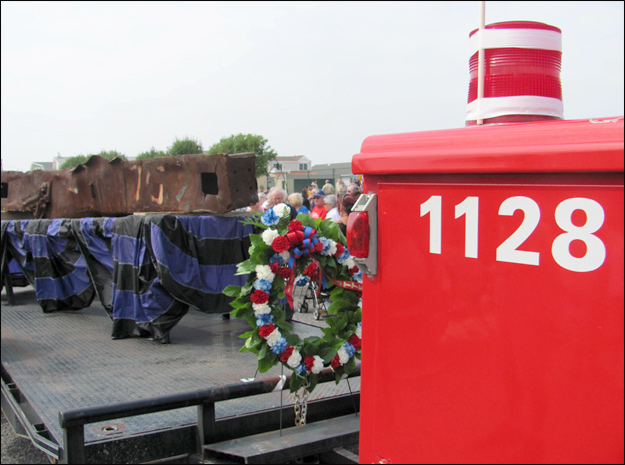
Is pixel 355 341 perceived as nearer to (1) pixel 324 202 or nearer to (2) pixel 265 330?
(2) pixel 265 330

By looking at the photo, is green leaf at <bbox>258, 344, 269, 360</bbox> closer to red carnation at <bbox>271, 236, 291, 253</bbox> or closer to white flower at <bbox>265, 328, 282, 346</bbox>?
white flower at <bbox>265, 328, 282, 346</bbox>

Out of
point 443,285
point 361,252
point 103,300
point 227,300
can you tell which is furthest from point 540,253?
point 103,300

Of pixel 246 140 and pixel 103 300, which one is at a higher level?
pixel 246 140

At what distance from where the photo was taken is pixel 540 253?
1.37 metres

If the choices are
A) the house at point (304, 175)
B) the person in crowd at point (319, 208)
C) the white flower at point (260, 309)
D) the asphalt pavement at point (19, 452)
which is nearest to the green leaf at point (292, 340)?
the white flower at point (260, 309)

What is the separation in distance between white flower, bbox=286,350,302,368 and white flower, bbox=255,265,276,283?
0.50m

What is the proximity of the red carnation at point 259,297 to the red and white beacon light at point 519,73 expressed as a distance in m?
2.35

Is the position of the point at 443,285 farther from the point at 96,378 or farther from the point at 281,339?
the point at 96,378

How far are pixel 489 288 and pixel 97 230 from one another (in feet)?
21.8

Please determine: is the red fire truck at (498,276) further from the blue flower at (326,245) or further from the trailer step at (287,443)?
the blue flower at (326,245)

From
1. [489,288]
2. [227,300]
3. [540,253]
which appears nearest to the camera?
[540,253]

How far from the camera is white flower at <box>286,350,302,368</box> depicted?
148 inches

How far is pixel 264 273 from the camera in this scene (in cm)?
396

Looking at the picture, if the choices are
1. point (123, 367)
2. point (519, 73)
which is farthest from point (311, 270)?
point (519, 73)
